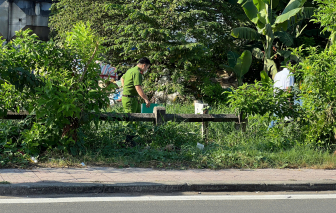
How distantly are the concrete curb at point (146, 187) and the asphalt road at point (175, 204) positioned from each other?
9.8 inches

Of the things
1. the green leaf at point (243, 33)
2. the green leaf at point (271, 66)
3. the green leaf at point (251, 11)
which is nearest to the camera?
the green leaf at point (251, 11)

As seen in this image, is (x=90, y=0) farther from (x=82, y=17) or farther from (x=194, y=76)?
(x=194, y=76)

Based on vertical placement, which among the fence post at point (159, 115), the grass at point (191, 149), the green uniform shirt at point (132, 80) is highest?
the green uniform shirt at point (132, 80)

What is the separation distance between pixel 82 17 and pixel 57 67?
12.2 meters

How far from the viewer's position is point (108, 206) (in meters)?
5.03

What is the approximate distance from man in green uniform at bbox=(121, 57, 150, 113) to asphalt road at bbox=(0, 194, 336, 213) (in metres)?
3.10

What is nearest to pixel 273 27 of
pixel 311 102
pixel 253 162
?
pixel 311 102

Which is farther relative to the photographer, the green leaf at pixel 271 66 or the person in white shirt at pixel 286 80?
the green leaf at pixel 271 66

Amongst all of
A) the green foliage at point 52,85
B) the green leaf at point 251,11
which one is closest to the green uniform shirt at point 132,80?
the green foliage at point 52,85

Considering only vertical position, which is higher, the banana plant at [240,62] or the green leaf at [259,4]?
the green leaf at [259,4]

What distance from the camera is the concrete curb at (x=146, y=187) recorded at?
5.43 meters

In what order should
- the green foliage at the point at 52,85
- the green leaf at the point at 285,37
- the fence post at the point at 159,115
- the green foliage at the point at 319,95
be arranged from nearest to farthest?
the green foliage at the point at 52,85 < the green foliage at the point at 319,95 < the fence post at the point at 159,115 < the green leaf at the point at 285,37

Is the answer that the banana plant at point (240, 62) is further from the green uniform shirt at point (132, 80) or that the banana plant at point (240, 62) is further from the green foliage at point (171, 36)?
the green uniform shirt at point (132, 80)

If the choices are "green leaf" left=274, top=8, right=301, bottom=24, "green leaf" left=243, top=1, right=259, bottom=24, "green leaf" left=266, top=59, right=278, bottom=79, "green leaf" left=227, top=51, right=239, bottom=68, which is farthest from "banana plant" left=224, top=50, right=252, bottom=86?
"green leaf" left=274, top=8, right=301, bottom=24
